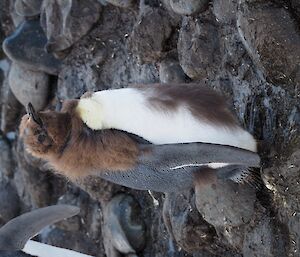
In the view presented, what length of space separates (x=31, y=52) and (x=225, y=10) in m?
0.87

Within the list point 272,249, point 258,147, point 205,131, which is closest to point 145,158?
point 205,131

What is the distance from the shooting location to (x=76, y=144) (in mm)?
1256

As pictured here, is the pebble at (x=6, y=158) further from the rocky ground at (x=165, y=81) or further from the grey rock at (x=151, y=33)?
the grey rock at (x=151, y=33)

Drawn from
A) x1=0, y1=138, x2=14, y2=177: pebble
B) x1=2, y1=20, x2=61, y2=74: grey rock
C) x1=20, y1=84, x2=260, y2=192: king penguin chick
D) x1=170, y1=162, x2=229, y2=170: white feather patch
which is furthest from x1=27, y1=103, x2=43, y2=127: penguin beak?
x1=0, y1=138, x2=14, y2=177: pebble

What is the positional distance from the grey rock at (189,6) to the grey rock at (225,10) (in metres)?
0.03

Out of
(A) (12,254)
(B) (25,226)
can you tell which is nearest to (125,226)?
(B) (25,226)

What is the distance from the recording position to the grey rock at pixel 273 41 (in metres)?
1.29

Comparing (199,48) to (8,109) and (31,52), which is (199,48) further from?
(8,109)

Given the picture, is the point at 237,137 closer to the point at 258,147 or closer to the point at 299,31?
the point at 258,147

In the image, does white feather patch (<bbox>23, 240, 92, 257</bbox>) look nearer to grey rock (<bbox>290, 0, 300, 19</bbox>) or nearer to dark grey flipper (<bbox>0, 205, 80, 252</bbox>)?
dark grey flipper (<bbox>0, 205, 80, 252</bbox>)

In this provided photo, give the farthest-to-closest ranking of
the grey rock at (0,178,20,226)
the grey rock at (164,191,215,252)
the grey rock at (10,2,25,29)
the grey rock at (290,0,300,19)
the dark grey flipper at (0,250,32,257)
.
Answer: the grey rock at (0,178,20,226) → the grey rock at (10,2,25,29) → the grey rock at (164,191,215,252) → the dark grey flipper at (0,250,32,257) → the grey rock at (290,0,300,19)

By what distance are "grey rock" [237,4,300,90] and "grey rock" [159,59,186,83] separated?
334 mm

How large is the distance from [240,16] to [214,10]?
0.17 metres

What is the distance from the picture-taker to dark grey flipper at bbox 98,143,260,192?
1.23 meters
